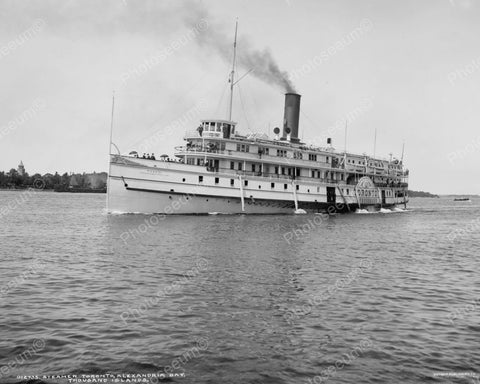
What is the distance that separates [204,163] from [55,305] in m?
35.0

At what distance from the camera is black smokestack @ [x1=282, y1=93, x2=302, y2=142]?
57969 millimetres

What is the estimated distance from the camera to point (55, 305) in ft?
42.6

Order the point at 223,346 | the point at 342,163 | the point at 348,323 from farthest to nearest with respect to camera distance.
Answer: the point at 342,163
the point at 348,323
the point at 223,346

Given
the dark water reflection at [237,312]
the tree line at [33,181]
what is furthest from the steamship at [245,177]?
the tree line at [33,181]

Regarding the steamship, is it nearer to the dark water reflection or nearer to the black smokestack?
the black smokestack

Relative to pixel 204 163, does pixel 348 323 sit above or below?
below

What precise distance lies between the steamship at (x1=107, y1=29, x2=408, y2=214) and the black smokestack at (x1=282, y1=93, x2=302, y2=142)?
129 millimetres

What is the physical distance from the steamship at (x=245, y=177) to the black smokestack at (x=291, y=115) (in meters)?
0.13

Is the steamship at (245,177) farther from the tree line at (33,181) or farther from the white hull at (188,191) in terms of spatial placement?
the tree line at (33,181)

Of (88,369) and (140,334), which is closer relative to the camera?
(88,369)

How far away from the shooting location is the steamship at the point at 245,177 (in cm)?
4300

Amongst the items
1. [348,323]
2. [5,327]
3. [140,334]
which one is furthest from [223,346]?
[5,327]

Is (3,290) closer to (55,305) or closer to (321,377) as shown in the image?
(55,305)

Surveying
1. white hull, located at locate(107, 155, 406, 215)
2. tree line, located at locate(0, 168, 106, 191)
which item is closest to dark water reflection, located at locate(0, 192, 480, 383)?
white hull, located at locate(107, 155, 406, 215)
